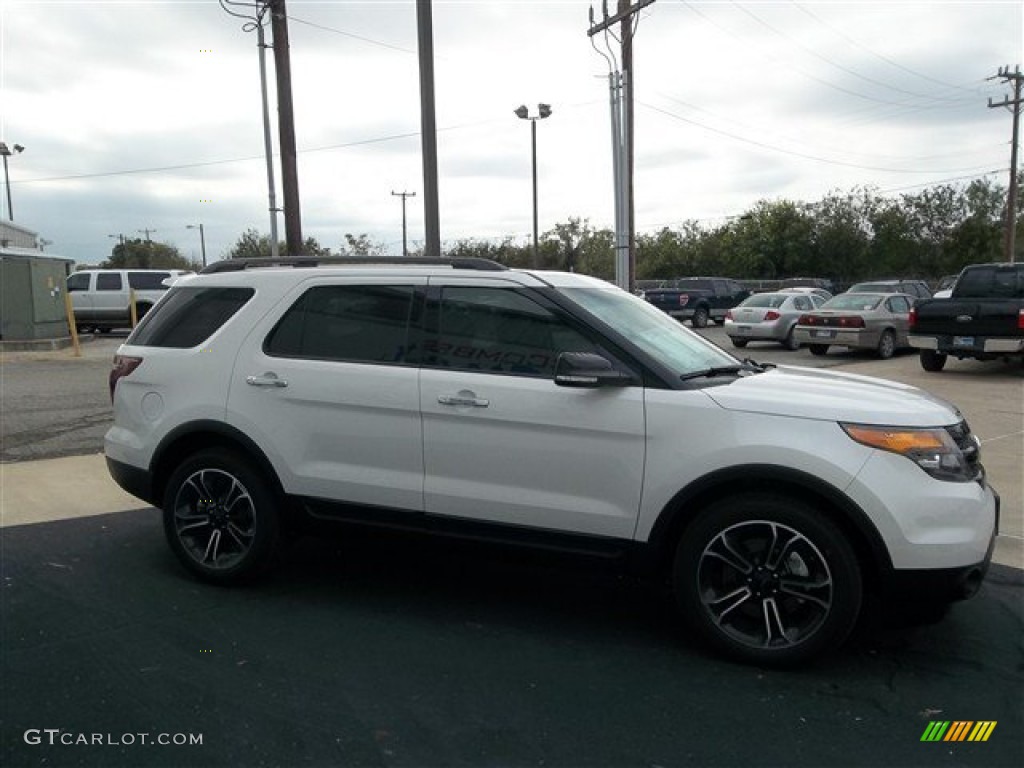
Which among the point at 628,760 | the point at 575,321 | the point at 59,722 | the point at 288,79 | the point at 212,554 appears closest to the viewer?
the point at 628,760

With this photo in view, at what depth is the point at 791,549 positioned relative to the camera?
358cm

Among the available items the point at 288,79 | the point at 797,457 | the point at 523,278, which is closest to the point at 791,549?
the point at 797,457

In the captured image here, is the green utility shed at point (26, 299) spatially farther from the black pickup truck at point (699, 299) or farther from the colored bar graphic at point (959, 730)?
the colored bar graphic at point (959, 730)

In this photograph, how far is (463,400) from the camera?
13.2 ft

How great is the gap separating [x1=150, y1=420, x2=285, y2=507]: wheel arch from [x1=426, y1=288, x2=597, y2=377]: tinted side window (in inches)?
43.7

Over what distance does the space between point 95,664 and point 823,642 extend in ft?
10.5

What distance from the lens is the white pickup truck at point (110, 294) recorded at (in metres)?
25.0

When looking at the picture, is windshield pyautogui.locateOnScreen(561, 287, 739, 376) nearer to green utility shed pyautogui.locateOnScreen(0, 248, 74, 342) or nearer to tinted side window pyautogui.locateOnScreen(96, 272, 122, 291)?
green utility shed pyautogui.locateOnScreen(0, 248, 74, 342)

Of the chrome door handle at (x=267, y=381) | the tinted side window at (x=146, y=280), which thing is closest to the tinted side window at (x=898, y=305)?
the chrome door handle at (x=267, y=381)

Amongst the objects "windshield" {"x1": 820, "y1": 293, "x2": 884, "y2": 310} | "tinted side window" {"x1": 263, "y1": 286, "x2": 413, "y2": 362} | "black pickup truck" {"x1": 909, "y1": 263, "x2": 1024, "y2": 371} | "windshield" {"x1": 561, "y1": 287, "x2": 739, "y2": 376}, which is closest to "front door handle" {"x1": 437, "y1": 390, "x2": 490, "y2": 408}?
"tinted side window" {"x1": 263, "y1": 286, "x2": 413, "y2": 362}

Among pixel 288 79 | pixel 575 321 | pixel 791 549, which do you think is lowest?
pixel 791 549

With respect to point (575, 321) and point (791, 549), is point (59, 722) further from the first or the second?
→ point (791, 549)

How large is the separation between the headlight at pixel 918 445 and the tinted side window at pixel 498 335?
1.25 meters

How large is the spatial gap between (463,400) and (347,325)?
882mm
